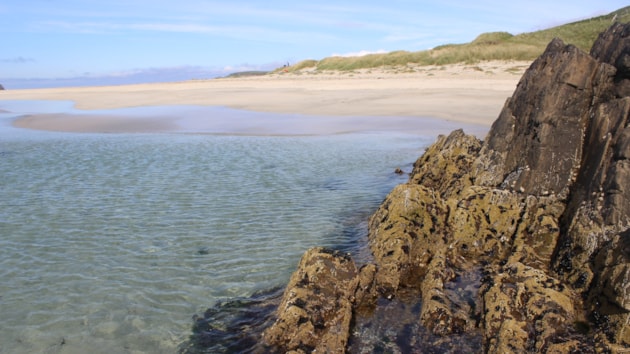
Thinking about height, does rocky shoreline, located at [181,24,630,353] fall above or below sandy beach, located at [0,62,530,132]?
below

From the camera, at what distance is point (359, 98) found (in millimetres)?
30344

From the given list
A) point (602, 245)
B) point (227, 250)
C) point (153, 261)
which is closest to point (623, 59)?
point (602, 245)

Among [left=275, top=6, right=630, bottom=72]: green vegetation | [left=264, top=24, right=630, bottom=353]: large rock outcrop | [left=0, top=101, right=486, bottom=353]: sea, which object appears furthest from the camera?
[left=275, top=6, right=630, bottom=72]: green vegetation

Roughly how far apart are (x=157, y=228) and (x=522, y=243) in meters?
6.24

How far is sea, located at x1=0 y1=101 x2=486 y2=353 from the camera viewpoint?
19.9 ft

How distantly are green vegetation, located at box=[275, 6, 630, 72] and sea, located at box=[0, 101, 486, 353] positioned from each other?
2855cm

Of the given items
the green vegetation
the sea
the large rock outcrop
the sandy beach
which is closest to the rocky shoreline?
the large rock outcrop

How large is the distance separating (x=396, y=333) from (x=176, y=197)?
7135mm

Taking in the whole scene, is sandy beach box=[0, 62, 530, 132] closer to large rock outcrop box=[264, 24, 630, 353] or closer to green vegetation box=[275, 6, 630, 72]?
green vegetation box=[275, 6, 630, 72]

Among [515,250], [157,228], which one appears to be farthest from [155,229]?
[515,250]

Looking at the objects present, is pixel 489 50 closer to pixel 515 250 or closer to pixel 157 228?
pixel 515 250

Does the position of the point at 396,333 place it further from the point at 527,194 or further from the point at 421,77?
the point at 421,77

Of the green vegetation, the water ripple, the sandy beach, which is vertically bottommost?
the water ripple

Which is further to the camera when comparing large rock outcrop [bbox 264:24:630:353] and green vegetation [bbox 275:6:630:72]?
green vegetation [bbox 275:6:630:72]
